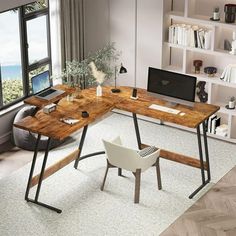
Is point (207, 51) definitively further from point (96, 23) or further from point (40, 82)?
point (40, 82)

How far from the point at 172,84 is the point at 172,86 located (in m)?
0.02

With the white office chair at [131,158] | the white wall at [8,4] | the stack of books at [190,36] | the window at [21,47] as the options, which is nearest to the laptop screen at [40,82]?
the window at [21,47]

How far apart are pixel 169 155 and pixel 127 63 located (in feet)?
7.18

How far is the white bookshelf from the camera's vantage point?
28.0 ft

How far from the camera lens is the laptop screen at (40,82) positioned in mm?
8333

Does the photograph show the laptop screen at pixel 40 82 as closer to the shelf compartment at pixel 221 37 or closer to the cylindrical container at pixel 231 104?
the shelf compartment at pixel 221 37

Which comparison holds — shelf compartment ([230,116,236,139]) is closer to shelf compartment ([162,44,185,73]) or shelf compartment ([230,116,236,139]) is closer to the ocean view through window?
shelf compartment ([162,44,185,73])

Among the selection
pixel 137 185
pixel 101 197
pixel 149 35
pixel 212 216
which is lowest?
pixel 212 216

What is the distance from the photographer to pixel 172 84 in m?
7.58

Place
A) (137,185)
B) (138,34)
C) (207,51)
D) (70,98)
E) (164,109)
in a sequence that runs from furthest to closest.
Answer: (138,34)
(207,51)
(70,98)
(164,109)
(137,185)

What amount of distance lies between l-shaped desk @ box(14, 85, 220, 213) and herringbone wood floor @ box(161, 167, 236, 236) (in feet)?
0.67

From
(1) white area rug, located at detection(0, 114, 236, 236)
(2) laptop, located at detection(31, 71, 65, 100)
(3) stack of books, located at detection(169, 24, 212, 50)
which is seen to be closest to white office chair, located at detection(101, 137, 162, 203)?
(1) white area rug, located at detection(0, 114, 236, 236)

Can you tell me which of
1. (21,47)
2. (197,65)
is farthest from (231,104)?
(21,47)

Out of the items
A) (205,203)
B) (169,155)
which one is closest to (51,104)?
(169,155)
